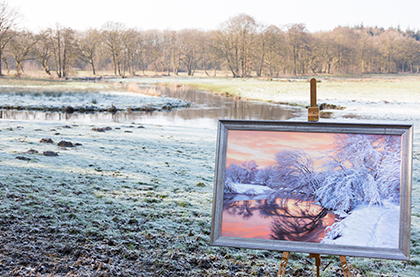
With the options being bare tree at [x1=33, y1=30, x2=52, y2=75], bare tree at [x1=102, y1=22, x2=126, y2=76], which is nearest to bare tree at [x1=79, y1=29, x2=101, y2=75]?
bare tree at [x1=102, y1=22, x2=126, y2=76]

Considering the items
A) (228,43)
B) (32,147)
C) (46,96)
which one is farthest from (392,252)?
(228,43)

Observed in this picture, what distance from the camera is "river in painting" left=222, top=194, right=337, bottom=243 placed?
2571 millimetres

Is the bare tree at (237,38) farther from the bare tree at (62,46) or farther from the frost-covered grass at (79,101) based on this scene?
the frost-covered grass at (79,101)

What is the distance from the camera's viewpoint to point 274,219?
2.64 m

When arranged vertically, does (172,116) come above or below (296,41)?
below

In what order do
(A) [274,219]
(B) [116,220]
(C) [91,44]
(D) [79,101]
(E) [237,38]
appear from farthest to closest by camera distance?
(C) [91,44] < (E) [237,38] < (D) [79,101] < (B) [116,220] < (A) [274,219]

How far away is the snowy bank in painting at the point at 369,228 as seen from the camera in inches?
97.1

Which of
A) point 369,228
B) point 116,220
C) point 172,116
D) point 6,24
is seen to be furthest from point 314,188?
point 6,24

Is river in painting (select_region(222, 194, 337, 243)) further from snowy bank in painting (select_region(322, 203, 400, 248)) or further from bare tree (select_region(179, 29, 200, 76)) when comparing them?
bare tree (select_region(179, 29, 200, 76))

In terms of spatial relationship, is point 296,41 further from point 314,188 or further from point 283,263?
point 283,263

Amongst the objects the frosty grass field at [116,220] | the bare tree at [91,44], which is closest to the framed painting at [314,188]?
the frosty grass field at [116,220]

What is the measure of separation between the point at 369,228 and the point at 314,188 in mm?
474

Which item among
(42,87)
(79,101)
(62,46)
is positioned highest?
(62,46)

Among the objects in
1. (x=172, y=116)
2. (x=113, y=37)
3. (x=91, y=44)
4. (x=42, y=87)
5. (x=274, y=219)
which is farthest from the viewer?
(x=91, y=44)
